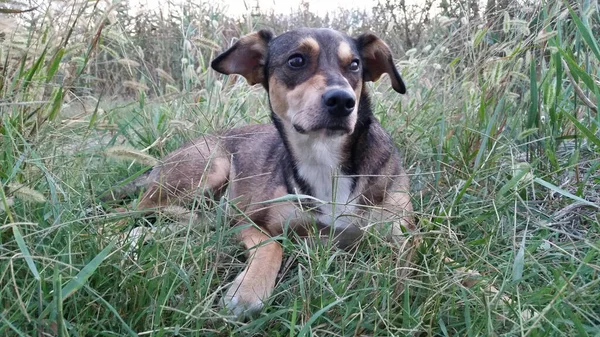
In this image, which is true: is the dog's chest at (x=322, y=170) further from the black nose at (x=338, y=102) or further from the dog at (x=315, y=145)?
the black nose at (x=338, y=102)

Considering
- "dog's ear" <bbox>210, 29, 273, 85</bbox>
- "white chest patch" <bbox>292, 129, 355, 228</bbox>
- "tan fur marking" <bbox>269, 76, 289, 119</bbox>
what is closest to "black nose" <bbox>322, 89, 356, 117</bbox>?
"white chest patch" <bbox>292, 129, 355, 228</bbox>

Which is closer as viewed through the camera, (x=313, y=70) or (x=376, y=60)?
(x=313, y=70)

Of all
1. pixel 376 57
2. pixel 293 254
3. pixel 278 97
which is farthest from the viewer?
pixel 376 57

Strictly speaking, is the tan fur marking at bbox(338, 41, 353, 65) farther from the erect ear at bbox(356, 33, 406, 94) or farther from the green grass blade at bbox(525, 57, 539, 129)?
the green grass blade at bbox(525, 57, 539, 129)

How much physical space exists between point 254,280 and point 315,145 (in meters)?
1.02

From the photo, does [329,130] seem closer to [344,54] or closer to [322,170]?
[322,170]

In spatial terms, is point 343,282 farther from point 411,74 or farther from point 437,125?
point 411,74

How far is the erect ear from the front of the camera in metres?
3.38

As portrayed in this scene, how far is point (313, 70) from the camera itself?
3.16m

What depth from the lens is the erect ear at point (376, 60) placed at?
338 centimetres

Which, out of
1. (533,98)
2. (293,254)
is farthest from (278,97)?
(533,98)

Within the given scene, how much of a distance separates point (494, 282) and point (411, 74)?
261 cm

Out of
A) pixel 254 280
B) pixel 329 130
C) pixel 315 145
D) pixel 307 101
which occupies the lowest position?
pixel 254 280

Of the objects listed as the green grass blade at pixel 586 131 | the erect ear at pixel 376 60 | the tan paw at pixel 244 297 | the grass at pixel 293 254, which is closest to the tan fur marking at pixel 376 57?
the erect ear at pixel 376 60
